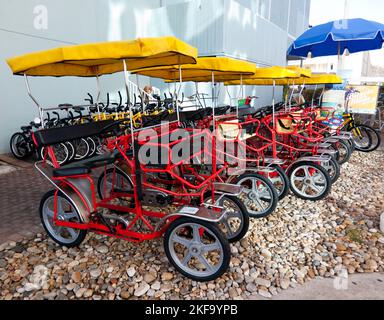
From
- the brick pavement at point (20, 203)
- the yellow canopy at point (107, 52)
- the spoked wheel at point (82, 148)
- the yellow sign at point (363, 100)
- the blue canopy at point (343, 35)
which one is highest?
the blue canopy at point (343, 35)

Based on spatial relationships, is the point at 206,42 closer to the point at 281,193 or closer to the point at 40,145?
the point at 281,193

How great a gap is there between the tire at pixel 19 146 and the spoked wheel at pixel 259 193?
5175mm

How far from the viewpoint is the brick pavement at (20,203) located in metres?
3.61

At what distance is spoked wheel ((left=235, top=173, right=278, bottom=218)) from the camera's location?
3.80 metres

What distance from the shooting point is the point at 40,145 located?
3.16m

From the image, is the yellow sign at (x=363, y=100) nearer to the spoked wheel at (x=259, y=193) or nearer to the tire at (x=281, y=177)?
the tire at (x=281, y=177)

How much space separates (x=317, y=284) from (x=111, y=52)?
2.68 m

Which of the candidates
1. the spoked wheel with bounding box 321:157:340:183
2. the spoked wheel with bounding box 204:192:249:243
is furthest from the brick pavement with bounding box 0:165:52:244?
the spoked wheel with bounding box 321:157:340:183

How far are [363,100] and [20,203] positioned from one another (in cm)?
859

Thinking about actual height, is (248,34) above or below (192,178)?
above

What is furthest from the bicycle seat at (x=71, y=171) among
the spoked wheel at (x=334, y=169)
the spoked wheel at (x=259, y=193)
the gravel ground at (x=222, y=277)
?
the spoked wheel at (x=334, y=169)

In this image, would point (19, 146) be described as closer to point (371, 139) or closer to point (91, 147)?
point (91, 147)

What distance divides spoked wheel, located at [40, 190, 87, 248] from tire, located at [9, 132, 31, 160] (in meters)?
4.06
